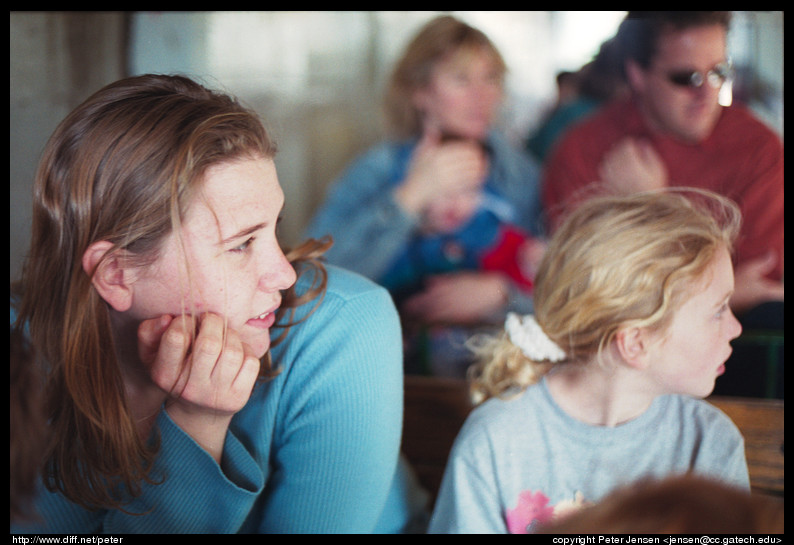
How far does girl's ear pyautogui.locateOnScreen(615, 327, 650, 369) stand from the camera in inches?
29.8

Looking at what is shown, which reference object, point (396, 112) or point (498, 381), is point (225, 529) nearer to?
point (498, 381)

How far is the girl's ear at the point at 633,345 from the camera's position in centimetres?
76

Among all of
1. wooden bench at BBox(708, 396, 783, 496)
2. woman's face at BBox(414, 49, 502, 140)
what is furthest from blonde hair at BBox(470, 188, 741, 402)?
woman's face at BBox(414, 49, 502, 140)

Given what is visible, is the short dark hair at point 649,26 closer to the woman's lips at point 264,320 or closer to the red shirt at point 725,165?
the red shirt at point 725,165

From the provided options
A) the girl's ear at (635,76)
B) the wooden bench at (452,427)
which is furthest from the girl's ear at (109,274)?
the girl's ear at (635,76)

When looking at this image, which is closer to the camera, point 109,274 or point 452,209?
point 109,274

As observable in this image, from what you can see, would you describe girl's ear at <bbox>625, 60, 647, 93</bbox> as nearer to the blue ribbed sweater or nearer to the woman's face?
the woman's face

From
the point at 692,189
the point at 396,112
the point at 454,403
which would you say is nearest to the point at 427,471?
the point at 454,403

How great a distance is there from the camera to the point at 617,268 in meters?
0.75

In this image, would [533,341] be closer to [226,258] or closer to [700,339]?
[700,339]

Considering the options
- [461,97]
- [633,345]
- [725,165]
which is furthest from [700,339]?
[461,97]

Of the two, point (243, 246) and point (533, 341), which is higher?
point (243, 246)

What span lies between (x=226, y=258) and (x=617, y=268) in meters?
0.41

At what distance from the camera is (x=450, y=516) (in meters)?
0.83
